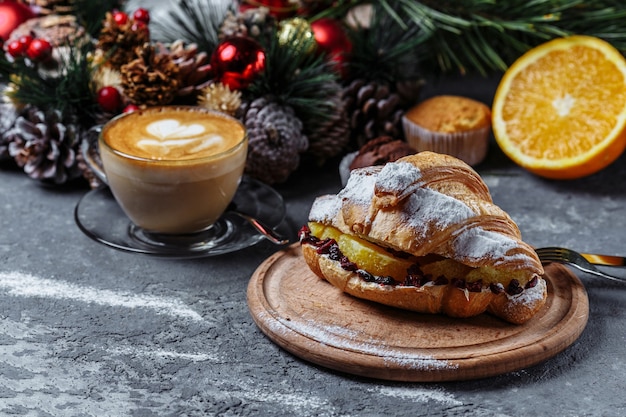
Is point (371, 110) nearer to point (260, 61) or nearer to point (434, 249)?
point (260, 61)

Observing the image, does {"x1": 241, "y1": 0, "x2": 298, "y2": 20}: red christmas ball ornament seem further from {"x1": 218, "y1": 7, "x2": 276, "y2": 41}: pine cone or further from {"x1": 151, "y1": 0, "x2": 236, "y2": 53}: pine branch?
{"x1": 218, "y1": 7, "x2": 276, "y2": 41}: pine cone

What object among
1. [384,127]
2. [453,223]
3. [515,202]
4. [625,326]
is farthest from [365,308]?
[384,127]

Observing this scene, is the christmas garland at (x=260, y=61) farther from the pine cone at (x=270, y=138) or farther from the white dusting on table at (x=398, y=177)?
the white dusting on table at (x=398, y=177)

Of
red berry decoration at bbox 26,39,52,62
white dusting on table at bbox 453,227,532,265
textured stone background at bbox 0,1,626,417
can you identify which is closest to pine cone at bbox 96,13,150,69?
red berry decoration at bbox 26,39,52,62

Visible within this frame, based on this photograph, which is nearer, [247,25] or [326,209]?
[326,209]

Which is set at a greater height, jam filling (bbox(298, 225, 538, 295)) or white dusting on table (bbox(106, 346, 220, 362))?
jam filling (bbox(298, 225, 538, 295))

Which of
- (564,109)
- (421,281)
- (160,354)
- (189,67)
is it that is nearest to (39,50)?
(189,67)
